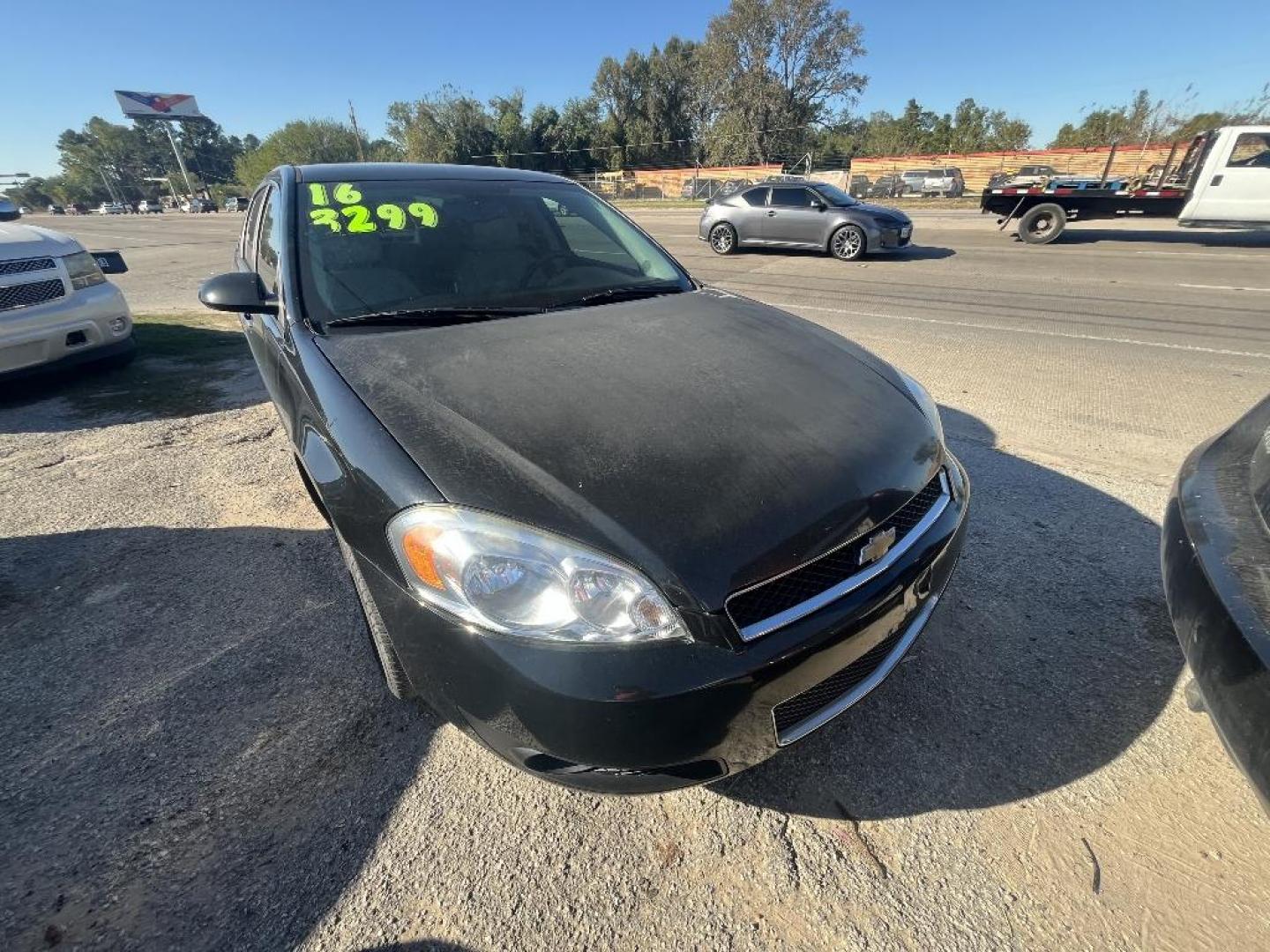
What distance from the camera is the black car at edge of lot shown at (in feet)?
4.12

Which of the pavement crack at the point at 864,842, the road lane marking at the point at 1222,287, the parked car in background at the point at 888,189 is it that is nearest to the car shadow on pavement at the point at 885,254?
the road lane marking at the point at 1222,287

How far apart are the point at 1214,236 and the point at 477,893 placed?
19.1 m

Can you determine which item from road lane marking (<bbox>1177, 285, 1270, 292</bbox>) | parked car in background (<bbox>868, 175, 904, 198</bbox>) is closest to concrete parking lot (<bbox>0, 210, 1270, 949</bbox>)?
road lane marking (<bbox>1177, 285, 1270, 292</bbox>)

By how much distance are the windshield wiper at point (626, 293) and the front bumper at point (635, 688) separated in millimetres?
1401

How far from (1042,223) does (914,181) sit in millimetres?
24155

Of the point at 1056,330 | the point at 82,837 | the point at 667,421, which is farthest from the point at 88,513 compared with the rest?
the point at 1056,330

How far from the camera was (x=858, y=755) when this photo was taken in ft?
5.81

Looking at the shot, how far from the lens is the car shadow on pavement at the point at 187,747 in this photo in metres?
1.41

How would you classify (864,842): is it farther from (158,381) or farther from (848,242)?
(848,242)

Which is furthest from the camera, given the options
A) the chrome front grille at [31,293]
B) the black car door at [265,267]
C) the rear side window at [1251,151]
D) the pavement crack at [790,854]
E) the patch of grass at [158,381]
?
the rear side window at [1251,151]

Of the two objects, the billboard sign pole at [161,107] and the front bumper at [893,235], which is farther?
the billboard sign pole at [161,107]

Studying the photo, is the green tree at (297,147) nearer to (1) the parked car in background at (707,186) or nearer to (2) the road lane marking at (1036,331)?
(1) the parked car in background at (707,186)

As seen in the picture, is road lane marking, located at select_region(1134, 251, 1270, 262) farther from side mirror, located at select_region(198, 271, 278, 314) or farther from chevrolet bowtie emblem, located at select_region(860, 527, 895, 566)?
side mirror, located at select_region(198, 271, 278, 314)

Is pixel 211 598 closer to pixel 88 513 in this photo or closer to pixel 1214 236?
pixel 88 513
